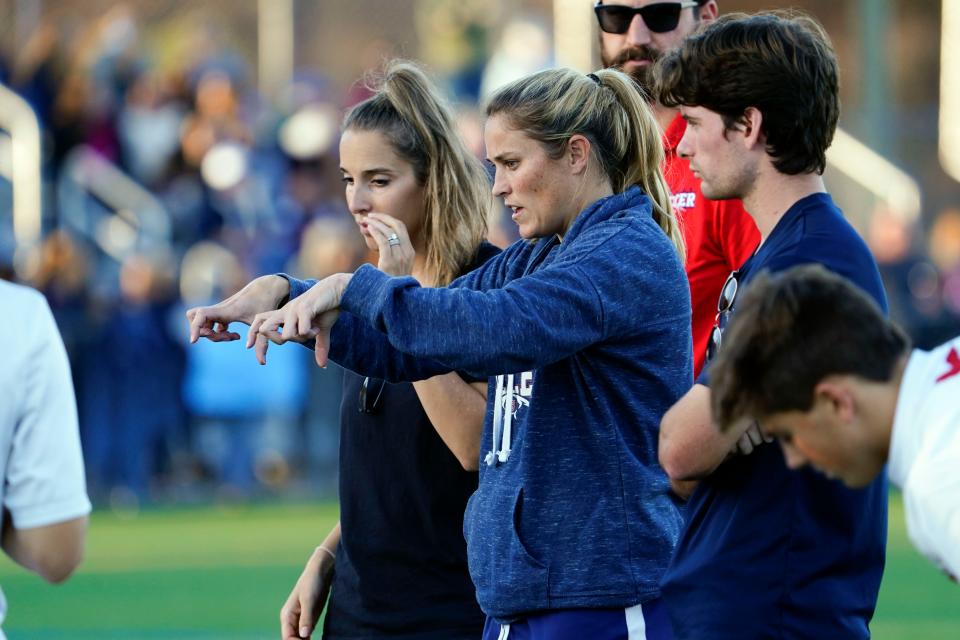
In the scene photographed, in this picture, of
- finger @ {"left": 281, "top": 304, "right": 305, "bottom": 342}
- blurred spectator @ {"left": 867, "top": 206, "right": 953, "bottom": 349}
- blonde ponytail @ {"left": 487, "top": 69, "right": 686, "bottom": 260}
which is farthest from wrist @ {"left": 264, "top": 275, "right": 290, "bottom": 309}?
blurred spectator @ {"left": 867, "top": 206, "right": 953, "bottom": 349}

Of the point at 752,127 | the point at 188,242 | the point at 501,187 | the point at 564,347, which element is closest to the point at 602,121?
the point at 501,187

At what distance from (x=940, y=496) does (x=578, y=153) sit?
4.42ft

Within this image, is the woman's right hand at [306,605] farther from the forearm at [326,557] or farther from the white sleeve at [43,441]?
the white sleeve at [43,441]

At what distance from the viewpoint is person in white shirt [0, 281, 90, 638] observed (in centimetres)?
294

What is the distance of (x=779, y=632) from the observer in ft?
10.1

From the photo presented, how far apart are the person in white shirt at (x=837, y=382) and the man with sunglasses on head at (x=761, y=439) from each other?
20 cm

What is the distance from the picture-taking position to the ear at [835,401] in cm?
261

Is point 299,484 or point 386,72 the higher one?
point 386,72

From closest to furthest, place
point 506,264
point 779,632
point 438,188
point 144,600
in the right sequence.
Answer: point 779,632 → point 506,264 → point 438,188 → point 144,600

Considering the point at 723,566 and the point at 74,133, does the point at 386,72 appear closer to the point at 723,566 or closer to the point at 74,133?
the point at 723,566

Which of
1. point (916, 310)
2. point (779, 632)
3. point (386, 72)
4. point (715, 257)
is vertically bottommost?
point (916, 310)

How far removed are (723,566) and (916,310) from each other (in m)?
13.1

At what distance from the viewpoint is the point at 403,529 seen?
3.91m

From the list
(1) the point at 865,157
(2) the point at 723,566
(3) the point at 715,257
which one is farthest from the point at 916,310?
(2) the point at 723,566
